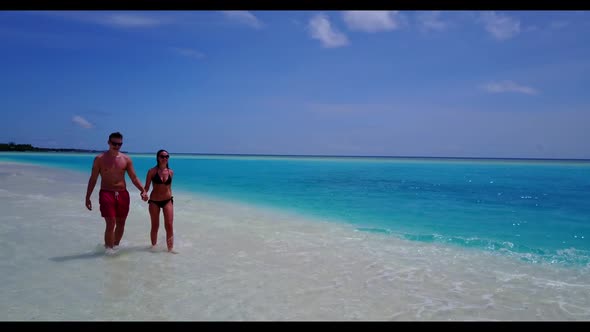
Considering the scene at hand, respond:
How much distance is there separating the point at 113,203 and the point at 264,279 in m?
2.40

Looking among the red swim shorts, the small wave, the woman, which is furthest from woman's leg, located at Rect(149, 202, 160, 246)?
the small wave

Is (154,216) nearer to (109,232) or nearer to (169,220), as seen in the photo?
(169,220)

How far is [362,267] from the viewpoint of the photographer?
17.1 feet

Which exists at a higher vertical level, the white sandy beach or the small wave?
the white sandy beach

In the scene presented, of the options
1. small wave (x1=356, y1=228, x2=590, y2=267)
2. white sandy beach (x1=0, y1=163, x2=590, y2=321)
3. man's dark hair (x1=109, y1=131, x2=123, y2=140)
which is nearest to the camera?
white sandy beach (x1=0, y1=163, x2=590, y2=321)

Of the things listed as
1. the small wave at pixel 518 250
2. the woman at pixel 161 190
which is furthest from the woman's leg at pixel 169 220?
the small wave at pixel 518 250

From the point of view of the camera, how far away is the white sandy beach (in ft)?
12.0

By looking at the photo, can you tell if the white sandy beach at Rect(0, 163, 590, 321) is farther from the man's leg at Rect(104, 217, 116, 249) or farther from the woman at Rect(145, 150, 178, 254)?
the woman at Rect(145, 150, 178, 254)

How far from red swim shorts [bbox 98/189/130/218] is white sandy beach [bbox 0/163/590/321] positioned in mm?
626

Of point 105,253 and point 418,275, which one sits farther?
point 105,253
